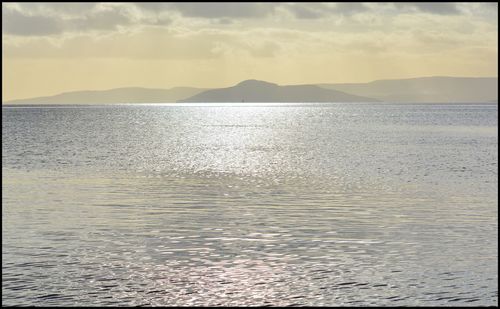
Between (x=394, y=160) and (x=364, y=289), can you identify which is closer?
(x=364, y=289)

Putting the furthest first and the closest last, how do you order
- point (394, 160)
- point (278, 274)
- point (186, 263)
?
1. point (394, 160)
2. point (186, 263)
3. point (278, 274)

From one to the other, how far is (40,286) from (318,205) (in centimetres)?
2195

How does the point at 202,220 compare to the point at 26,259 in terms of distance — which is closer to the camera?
the point at 26,259

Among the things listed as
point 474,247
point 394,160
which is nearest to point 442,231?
point 474,247

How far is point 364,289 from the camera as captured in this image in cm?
2384

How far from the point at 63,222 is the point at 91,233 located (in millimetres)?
3683

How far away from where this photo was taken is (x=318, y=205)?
43375 millimetres

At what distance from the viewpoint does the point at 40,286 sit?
78.5ft

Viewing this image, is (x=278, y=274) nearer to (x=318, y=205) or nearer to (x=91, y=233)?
(x=91, y=233)

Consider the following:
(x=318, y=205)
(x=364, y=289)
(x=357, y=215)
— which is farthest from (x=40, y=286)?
(x=318, y=205)

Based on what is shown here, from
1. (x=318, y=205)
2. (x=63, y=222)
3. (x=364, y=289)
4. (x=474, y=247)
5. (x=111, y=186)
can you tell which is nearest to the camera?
(x=364, y=289)

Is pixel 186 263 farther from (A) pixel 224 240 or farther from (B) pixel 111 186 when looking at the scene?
(B) pixel 111 186

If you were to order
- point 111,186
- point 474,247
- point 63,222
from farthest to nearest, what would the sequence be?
point 111,186 < point 63,222 < point 474,247

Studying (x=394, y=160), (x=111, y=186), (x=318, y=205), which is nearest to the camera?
(x=318, y=205)
